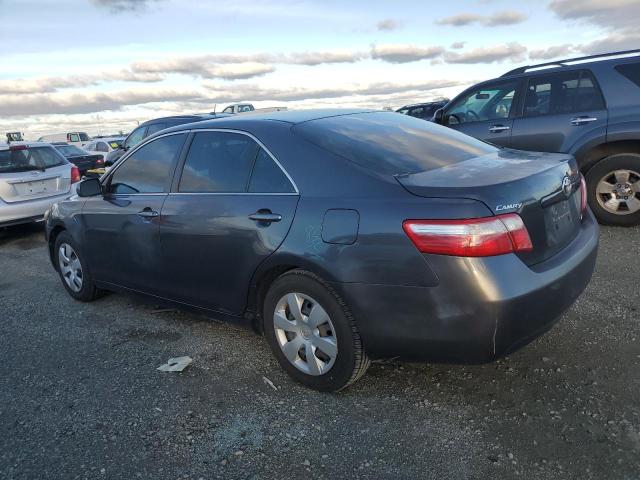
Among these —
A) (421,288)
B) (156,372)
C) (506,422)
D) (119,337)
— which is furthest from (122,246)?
(506,422)

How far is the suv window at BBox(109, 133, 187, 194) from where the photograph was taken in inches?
154

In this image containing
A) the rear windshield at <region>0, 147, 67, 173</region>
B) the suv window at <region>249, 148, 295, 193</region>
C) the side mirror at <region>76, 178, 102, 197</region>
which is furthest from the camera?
the rear windshield at <region>0, 147, 67, 173</region>

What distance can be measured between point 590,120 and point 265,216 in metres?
4.60

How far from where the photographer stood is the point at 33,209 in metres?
8.03

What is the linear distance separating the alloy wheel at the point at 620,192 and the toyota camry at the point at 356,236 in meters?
3.01

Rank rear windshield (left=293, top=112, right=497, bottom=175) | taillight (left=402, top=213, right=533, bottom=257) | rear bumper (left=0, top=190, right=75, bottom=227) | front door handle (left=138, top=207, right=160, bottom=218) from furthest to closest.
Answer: rear bumper (left=0, top=190, right=75, bottom=227) < front door handle (left=138, top=207, right=160, bottom=218) < rear windshield (left=293, top=112, right=497, bottom=175) < taillight (left=402, top=213, right=533, bottom=257)

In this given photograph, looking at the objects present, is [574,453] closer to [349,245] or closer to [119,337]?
[349,245]

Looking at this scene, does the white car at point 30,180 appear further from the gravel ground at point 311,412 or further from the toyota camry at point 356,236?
the toyota camry at point 356,236

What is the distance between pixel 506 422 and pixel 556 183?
4.26 ft

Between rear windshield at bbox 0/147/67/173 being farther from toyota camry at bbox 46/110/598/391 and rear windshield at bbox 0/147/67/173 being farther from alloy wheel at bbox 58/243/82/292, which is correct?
toyota camry at bbox 46/110/598/391

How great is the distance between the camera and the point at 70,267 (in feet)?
16.4

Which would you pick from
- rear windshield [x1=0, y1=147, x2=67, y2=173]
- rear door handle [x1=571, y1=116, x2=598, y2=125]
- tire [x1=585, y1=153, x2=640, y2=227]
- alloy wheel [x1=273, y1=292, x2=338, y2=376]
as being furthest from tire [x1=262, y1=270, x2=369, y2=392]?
rear windshield [x1=0, y1=147, x2=67, y2=173]

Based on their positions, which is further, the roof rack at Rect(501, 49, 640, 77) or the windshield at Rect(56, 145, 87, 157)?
the windshield at Rect(56, 145, 87, 157)

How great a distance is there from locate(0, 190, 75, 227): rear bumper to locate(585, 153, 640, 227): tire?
7.23 metres
